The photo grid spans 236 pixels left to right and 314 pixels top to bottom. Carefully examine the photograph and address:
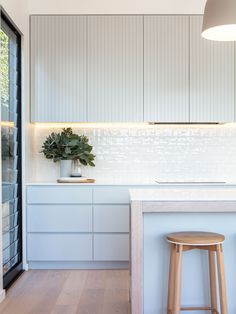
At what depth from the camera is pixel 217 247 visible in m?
2.55

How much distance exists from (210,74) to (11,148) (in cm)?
223

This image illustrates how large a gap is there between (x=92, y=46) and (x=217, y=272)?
113 inches

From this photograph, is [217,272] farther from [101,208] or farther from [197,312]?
[101,208]

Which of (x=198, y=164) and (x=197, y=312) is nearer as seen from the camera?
(x=197, y=312)

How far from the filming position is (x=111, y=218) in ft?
14.3

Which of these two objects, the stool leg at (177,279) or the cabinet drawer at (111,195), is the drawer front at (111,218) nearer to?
the cabinet drawer at (111,195)

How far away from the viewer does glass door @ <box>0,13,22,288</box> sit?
3.84 metres

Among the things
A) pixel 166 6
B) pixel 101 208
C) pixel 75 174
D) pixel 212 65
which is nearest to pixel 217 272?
pixel 101 208

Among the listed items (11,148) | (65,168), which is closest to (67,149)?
(65,168)

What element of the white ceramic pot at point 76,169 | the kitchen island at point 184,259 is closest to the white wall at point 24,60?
the white ceramic pot at point 76,169

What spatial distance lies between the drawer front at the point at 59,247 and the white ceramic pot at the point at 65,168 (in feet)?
2.26

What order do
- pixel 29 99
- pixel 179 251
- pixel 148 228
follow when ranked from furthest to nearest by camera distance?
pixel 29 99 → pixel 148 228 → pixel 179 251

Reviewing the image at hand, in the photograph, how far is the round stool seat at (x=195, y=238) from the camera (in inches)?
97.3

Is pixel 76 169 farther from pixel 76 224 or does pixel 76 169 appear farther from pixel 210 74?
pixel 210 74
